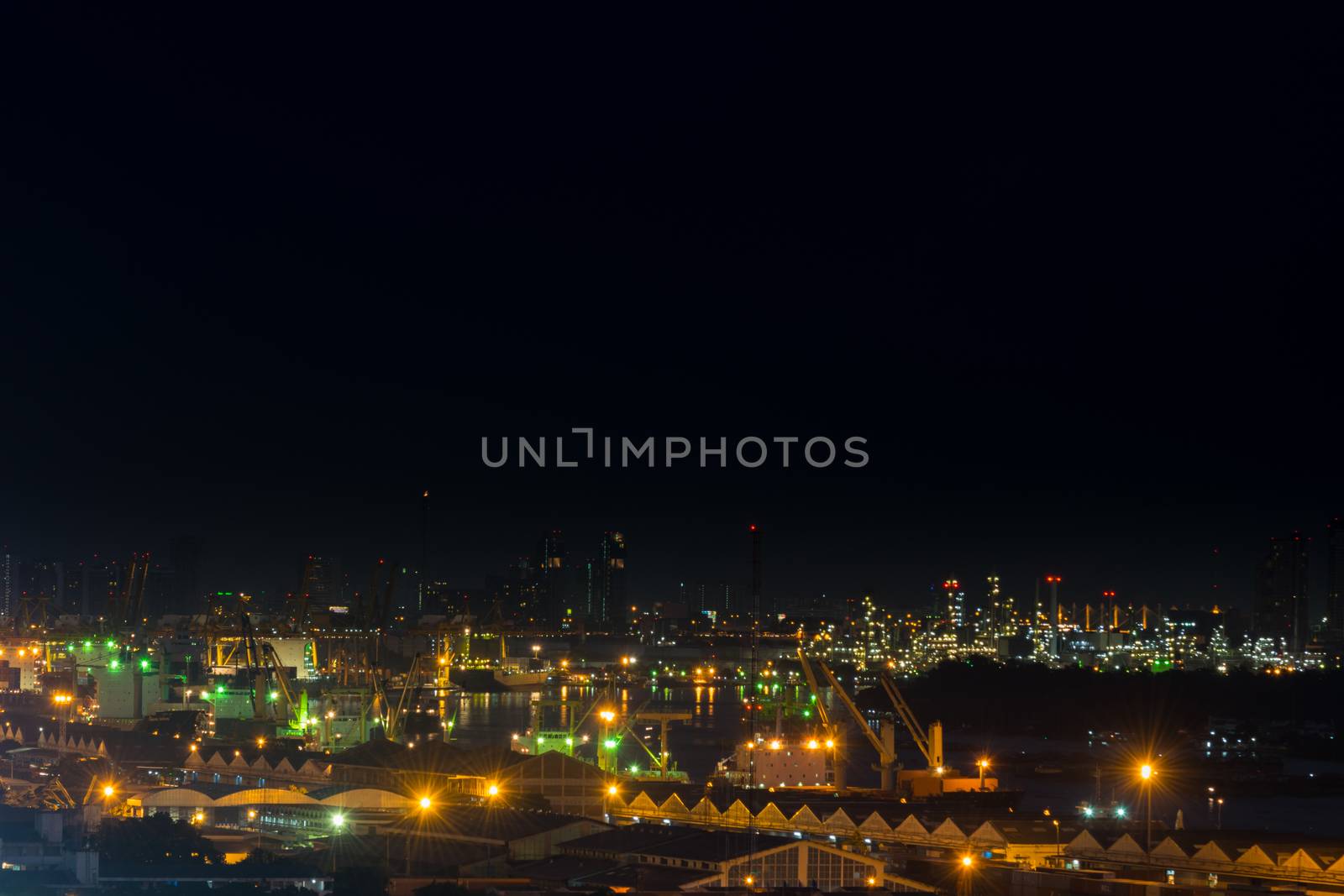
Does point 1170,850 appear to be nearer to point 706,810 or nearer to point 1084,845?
point 1084,845

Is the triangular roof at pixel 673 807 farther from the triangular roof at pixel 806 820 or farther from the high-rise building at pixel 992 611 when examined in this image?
the high-rise building at pixel 992 611

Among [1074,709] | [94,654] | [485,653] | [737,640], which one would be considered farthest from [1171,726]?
[737,640]

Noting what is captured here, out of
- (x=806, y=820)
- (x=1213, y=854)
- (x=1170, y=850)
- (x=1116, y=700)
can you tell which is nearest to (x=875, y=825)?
(x=806, y=820)

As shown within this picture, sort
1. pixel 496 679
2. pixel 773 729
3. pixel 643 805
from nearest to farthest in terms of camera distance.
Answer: pixel 643 805, pixel 773 729, pixel 496 679

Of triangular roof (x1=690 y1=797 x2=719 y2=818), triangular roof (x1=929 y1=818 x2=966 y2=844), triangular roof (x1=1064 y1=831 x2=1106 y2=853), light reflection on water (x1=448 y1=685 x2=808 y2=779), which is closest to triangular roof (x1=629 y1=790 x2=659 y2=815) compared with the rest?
triangular roof (x1=690 y1=797 x2=719 y2=818)

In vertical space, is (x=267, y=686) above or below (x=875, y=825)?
above

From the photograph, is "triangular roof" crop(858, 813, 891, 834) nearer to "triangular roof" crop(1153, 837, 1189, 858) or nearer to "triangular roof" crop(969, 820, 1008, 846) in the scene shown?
"triangular roof" crop(969, 820, 1008, 846)

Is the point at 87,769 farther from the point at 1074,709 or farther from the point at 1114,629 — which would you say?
the point at 1114,629

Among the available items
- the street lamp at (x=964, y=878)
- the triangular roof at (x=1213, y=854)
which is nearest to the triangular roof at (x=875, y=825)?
the street lamp at (x=964, y=878)
